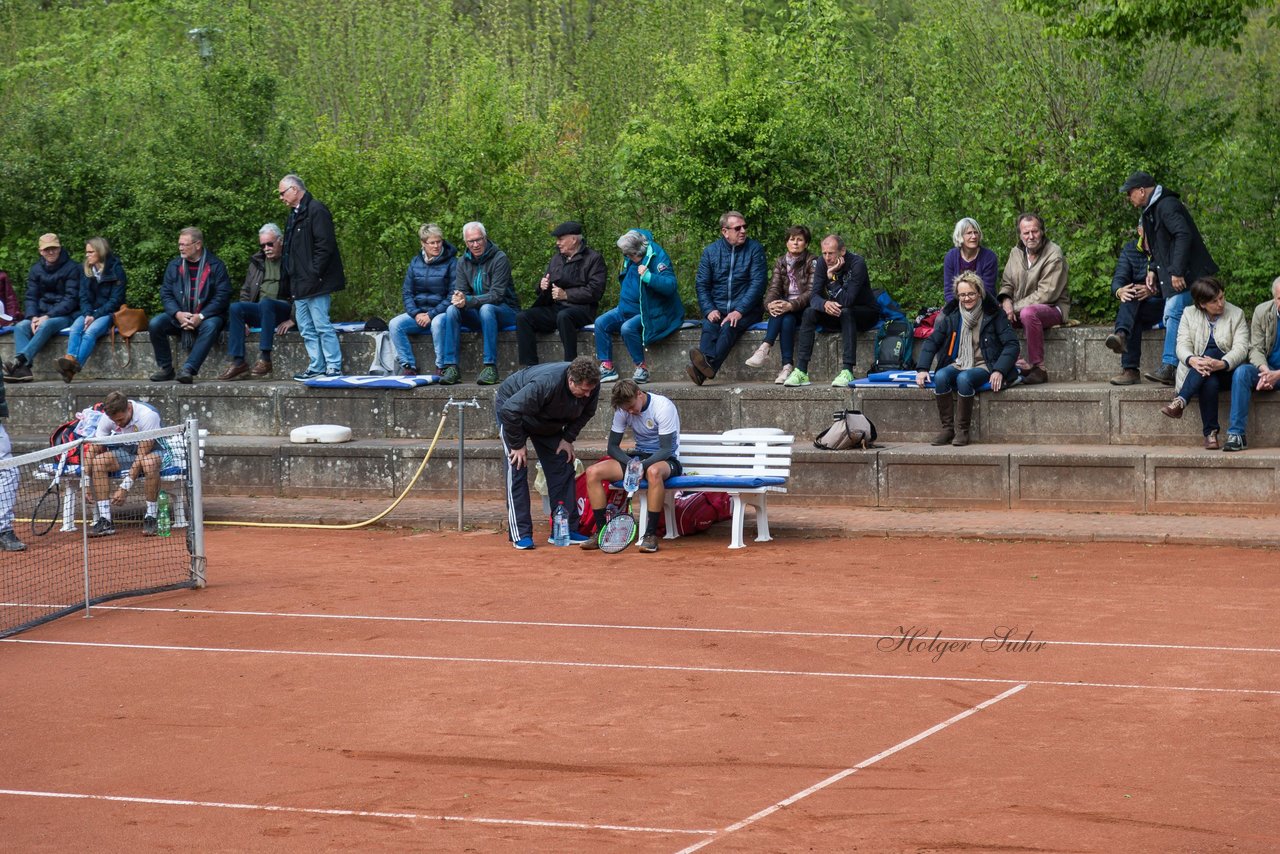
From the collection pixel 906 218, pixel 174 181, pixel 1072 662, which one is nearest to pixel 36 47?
pixel 174 181

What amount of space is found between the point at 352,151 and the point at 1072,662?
14.6 metres

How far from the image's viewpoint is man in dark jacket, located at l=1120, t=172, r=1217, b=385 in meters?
15.0

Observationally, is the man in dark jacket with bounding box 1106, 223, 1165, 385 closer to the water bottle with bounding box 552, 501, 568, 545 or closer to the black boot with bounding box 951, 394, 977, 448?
the black boot with bounding box 951, 394, 977, 448

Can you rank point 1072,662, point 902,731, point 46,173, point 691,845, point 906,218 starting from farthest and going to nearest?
point 46,173
point 906,218
point 1072,662
point 902,731
point 691,845

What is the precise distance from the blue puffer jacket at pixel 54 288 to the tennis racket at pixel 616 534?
9.14 m

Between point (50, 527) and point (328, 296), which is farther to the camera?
point (328, 296)

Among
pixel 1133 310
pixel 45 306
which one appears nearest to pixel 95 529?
pixel 45 306

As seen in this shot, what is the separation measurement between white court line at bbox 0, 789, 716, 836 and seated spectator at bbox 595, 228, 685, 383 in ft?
33.2

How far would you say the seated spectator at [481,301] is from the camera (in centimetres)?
1720

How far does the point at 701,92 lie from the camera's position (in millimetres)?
19375

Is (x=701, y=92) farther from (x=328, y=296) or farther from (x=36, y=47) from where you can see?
(x=36, y=47)

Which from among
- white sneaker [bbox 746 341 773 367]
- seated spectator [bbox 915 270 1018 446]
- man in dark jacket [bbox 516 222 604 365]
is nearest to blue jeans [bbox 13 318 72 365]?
man in dark jacket [bbox 516 222 604 365]

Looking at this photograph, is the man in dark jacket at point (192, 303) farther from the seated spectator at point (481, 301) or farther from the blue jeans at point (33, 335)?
the seated spectator at point (481, 301)

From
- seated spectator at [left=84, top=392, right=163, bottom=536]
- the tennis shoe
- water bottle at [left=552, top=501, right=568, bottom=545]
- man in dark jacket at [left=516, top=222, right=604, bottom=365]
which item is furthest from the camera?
man in dark jacket at [left=516, top=222, right=604, bottom=365]
